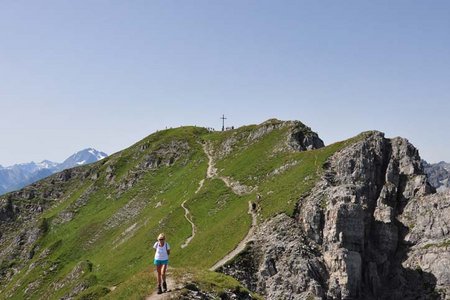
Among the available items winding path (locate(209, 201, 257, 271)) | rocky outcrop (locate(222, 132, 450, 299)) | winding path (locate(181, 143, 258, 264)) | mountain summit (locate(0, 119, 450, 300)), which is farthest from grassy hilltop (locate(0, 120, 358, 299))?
rocky outcrop (locate(222, 132, 450, 299))

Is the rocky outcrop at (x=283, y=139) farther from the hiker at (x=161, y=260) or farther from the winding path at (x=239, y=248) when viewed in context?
the hiker at (x=161, y=260)

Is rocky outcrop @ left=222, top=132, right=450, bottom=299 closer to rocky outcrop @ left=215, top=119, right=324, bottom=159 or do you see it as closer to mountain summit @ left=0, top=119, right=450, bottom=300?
mountain summit @ left=0, top=119, right=450, bottom=300

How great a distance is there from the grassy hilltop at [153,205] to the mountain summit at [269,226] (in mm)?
410

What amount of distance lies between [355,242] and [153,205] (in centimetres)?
5664

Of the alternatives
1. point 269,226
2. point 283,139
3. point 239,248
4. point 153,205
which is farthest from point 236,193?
point 153,205

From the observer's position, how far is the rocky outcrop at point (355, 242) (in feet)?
232

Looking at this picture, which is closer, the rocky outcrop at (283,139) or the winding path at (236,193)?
the winding path at (236,193)

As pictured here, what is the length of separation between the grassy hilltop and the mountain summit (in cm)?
41

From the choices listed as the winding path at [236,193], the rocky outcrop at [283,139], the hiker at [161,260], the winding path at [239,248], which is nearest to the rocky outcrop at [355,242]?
the winding path at [239,248]

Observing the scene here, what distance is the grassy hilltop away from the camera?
83.4m

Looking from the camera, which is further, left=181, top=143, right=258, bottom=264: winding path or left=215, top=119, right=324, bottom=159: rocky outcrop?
left=215, top=119, right=324, bottom=159: rocky outcrop

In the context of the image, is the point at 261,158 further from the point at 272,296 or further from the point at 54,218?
the point at 54,218

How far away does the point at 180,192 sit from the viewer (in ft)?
365

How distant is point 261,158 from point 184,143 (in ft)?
140
